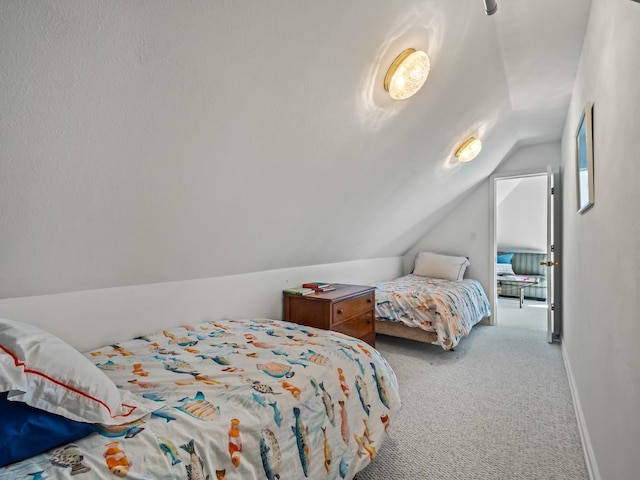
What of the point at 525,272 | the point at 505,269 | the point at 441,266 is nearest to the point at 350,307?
the point at 441,266

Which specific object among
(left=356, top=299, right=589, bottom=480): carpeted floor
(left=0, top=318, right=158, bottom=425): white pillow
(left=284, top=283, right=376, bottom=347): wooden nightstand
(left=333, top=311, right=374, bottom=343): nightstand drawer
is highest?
(left=0, top=318, right=158, bottom=425): white pillow

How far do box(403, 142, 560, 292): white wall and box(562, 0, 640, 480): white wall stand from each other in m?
2.39

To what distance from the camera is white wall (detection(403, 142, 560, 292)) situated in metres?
3.89

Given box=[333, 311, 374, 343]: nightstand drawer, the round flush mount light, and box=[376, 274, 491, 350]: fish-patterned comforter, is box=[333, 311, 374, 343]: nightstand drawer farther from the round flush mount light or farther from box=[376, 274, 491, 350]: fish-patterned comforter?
the round flush mount light

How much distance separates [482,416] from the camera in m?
1.99

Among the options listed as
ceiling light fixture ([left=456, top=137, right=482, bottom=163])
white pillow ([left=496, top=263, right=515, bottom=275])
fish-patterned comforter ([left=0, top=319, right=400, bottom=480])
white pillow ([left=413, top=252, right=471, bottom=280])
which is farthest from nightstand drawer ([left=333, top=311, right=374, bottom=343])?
white pillow ([left=496, top=263, right=515, bottom=275])

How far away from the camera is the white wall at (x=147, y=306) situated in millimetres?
1361

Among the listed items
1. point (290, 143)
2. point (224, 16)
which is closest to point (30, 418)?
point (224, 16)

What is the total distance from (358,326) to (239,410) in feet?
5.31

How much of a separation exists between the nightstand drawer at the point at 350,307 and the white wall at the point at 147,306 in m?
0.49

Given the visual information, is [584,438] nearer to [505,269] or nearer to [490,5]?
[490,5]

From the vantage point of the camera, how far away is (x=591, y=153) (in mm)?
1545

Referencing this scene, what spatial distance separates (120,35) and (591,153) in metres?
1.99

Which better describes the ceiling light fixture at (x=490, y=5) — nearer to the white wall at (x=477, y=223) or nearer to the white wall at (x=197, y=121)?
the white wall at (x=197, y=121)
